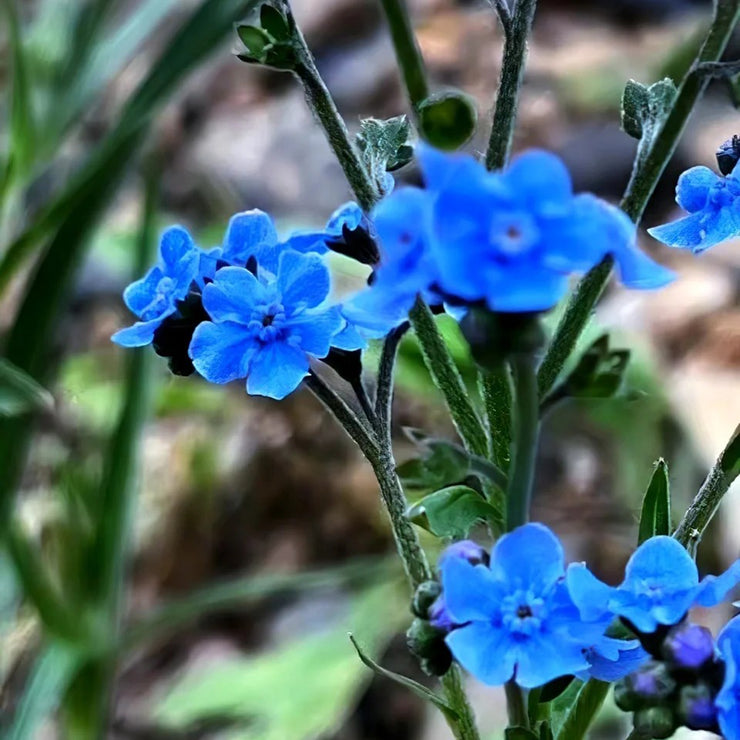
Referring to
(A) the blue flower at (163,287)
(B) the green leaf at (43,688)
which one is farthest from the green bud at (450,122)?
(B) the green leaf at (43,688)

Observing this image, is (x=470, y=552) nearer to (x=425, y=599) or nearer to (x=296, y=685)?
(x=425, y=599)

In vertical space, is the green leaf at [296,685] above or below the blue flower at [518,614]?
below

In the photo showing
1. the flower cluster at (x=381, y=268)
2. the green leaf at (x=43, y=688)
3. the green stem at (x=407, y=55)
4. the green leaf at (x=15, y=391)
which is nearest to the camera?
the flower cluster at (x=381, y=268)

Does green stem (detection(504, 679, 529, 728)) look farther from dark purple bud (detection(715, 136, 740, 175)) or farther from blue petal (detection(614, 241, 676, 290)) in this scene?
dark purple bud (detection(715, 136, 740, 175))

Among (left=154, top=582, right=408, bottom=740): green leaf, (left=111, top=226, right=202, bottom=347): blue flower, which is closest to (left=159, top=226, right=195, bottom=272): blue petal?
(left=111, top=226, right=202, bottom=347): blue flower

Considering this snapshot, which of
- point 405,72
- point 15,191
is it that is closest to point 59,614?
point 15,191

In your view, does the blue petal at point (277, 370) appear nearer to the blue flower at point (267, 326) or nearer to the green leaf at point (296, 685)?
the blue flower at point (267, 326)
